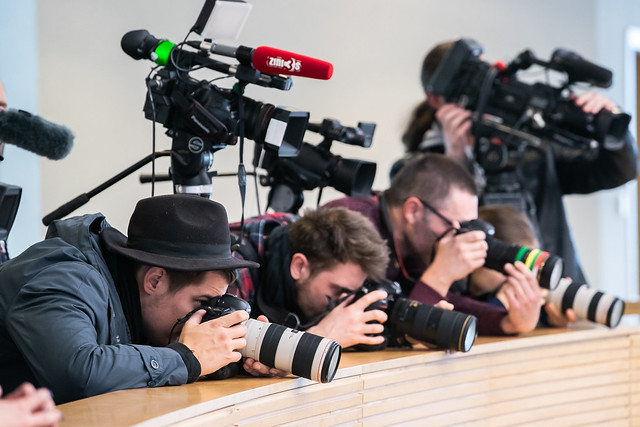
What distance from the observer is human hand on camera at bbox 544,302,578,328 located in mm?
2674

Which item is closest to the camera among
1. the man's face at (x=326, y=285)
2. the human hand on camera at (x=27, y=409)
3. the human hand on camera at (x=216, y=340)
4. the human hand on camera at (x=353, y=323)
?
the human hand on camera at (x=27, y=409)

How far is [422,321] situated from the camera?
6.84ft

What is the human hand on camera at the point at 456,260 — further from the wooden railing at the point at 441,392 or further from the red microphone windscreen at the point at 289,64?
the red microphone windscreen at the point at 289,64

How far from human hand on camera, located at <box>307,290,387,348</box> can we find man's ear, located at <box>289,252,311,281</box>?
0.15m

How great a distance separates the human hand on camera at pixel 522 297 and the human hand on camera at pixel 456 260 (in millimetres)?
98

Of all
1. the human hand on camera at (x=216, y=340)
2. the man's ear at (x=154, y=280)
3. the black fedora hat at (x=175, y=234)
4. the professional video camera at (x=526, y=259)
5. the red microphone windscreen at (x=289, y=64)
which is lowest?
the professional video camera at (x=526, y=259)

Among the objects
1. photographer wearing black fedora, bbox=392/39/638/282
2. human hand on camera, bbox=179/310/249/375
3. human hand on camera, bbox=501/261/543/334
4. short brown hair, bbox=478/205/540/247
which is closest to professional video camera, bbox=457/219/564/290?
human hand on camera, bbox=501/261/543/334

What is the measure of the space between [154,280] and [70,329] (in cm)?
28

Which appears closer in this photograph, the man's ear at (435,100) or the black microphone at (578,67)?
the black microphone at (578,67)

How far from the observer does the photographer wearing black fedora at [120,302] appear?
1458mm

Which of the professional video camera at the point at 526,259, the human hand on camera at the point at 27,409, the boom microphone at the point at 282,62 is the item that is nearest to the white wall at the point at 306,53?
the boom microphone at the point at 282,62

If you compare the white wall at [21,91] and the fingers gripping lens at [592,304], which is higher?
the white wall at [21,91]

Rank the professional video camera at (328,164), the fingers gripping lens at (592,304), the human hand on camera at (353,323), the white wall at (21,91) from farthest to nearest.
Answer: the fingers gripping lens at (592,304) < the white wall at (21,91) < the professional video camera at (328,164) < the human hand on camera at (353,323)

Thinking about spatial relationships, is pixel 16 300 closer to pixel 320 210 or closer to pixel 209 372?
pixel 209 372
